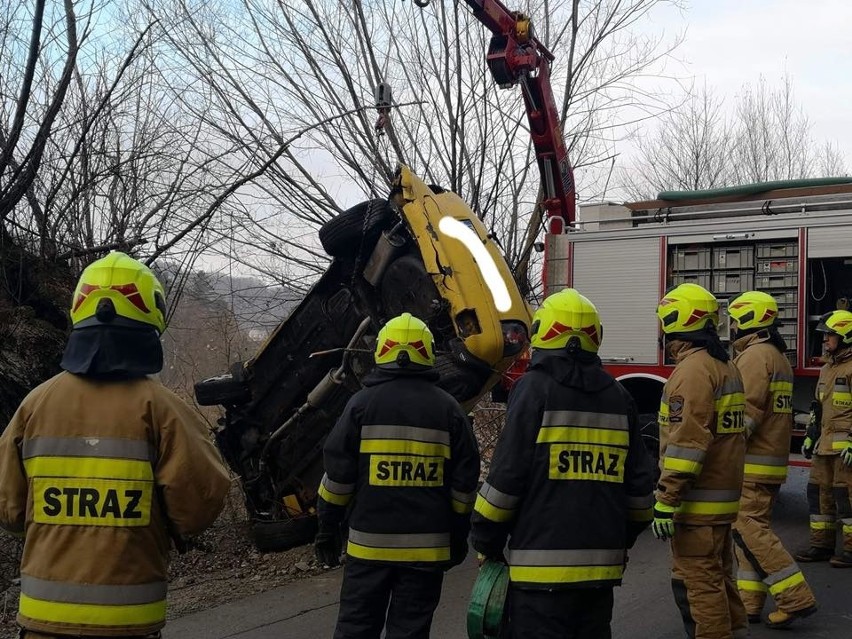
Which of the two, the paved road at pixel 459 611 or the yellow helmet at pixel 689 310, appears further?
the paved road at pixel 459 611

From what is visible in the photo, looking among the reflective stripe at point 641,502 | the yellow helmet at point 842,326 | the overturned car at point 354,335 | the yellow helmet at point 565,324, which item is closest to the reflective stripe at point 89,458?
the yellow helmet at point 565,324

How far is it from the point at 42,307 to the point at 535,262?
20.0 ft

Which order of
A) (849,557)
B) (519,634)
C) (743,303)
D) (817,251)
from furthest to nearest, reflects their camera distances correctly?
1. (817,251)
2. (849,557)
3. (743,303)
4. (519,634)

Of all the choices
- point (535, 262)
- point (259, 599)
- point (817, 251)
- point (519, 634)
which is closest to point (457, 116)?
point (535, 262)

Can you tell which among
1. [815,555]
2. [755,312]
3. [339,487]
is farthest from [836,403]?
[339,487]

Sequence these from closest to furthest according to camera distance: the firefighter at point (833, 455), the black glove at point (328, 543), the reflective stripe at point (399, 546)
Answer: the reflective stripe at point (399, 546) < the black glove at point (328, 543) < the firefighter at point (833, 455)

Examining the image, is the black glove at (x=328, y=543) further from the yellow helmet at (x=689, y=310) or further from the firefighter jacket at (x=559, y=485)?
the yellow helmet at (x=689, y=310)

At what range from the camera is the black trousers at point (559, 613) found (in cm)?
340

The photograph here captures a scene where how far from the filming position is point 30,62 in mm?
5672

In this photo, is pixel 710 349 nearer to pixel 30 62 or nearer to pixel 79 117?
pixel 30 62

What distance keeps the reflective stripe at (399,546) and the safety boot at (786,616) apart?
2370mm

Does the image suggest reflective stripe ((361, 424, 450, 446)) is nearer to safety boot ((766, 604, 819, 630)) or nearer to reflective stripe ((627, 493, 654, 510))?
reflective stripe ((627, 493, 654, 510))

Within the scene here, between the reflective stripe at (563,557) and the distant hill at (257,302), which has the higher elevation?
the distant hill at (257,302)

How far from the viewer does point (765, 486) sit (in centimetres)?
528
